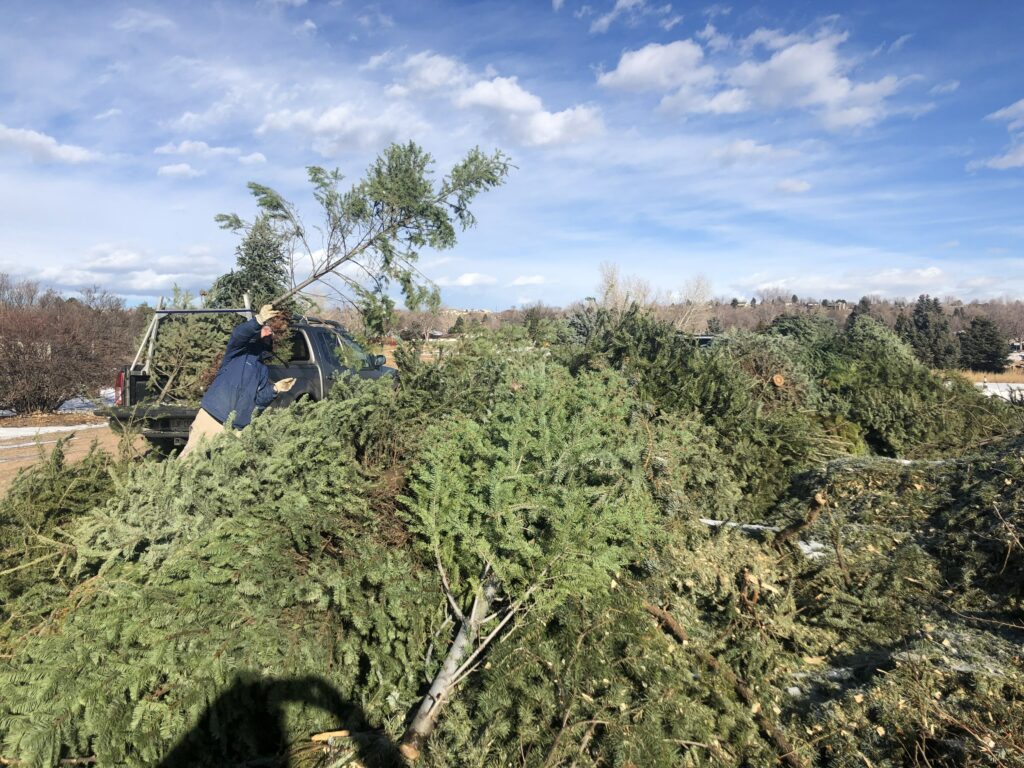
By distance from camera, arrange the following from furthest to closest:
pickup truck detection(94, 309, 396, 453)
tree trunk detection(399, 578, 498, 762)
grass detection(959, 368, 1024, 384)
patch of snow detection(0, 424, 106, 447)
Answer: grass detection(959, 368, 1024, 384) → patch of snow detection(0, 424, 106, 447) → pickup truck detection(94, 309, 396, 453) → tree trunk detection(399, 578, 498, 762)

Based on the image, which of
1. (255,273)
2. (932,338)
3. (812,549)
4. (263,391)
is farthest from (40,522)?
(932,338)

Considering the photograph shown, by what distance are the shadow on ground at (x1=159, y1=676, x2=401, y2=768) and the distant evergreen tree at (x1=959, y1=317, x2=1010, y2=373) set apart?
40.0m

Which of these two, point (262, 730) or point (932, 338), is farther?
point (932, 338)

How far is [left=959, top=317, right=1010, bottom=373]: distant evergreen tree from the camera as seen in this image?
109 feet

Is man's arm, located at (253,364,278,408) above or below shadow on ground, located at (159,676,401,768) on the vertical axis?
above

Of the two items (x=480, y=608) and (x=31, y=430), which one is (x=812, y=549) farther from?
(x=31, y=430)

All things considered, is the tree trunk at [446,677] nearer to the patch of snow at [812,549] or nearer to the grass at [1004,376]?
the patch of snow at [812,549]

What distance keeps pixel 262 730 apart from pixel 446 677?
852mm

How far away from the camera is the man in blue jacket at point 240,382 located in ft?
15.8

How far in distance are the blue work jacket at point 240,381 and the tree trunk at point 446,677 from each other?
2763 mm

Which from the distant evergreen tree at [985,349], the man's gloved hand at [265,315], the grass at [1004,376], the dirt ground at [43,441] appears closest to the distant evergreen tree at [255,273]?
the dirt ground at [43,441]

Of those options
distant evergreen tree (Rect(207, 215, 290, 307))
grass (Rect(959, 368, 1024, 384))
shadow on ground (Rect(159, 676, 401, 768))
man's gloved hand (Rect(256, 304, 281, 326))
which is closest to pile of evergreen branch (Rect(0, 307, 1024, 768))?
shadow on ground (Rect(159, 676, 401, 768))

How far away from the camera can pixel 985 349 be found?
1316 inches

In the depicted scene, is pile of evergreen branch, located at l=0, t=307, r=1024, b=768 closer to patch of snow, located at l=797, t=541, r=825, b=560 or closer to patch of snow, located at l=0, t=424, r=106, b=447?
patch of snow, located at l=797, t=541, r=825, b=560
